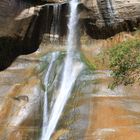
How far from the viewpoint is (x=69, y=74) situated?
2656cm

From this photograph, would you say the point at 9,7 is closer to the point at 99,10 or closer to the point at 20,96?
the point at 99,10

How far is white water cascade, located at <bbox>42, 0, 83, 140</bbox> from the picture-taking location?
74.7 ft

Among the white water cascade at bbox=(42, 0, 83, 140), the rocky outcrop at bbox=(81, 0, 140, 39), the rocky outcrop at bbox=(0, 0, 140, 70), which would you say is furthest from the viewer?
the rocky outcrop at bbox=(0, 0, 140, 70)

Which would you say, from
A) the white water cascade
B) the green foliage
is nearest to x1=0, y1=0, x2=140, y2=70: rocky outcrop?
the white water cascade

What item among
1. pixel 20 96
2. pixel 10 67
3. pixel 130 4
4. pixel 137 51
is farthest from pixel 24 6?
pixel 137 51

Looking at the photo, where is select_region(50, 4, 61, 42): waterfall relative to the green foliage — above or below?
below

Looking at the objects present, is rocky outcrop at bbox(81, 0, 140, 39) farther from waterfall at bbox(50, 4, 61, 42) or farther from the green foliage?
the green foliage

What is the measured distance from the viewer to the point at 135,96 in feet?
72.4

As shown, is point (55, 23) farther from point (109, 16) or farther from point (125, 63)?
point (125, 63)

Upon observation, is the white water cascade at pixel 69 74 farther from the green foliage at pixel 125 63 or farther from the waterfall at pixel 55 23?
the green foliage at pixel 125 63

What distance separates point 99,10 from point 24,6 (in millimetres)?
4566

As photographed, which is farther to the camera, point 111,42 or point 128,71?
point 111,42

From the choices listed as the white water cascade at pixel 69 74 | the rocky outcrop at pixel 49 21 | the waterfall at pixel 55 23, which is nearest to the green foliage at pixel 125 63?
the white water cascade at pixel 69 74

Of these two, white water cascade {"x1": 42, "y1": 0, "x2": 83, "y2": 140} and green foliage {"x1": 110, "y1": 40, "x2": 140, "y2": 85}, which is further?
white water cascade {"x1": 42, "y1": 0, "x2": 83, "y2": 140}
